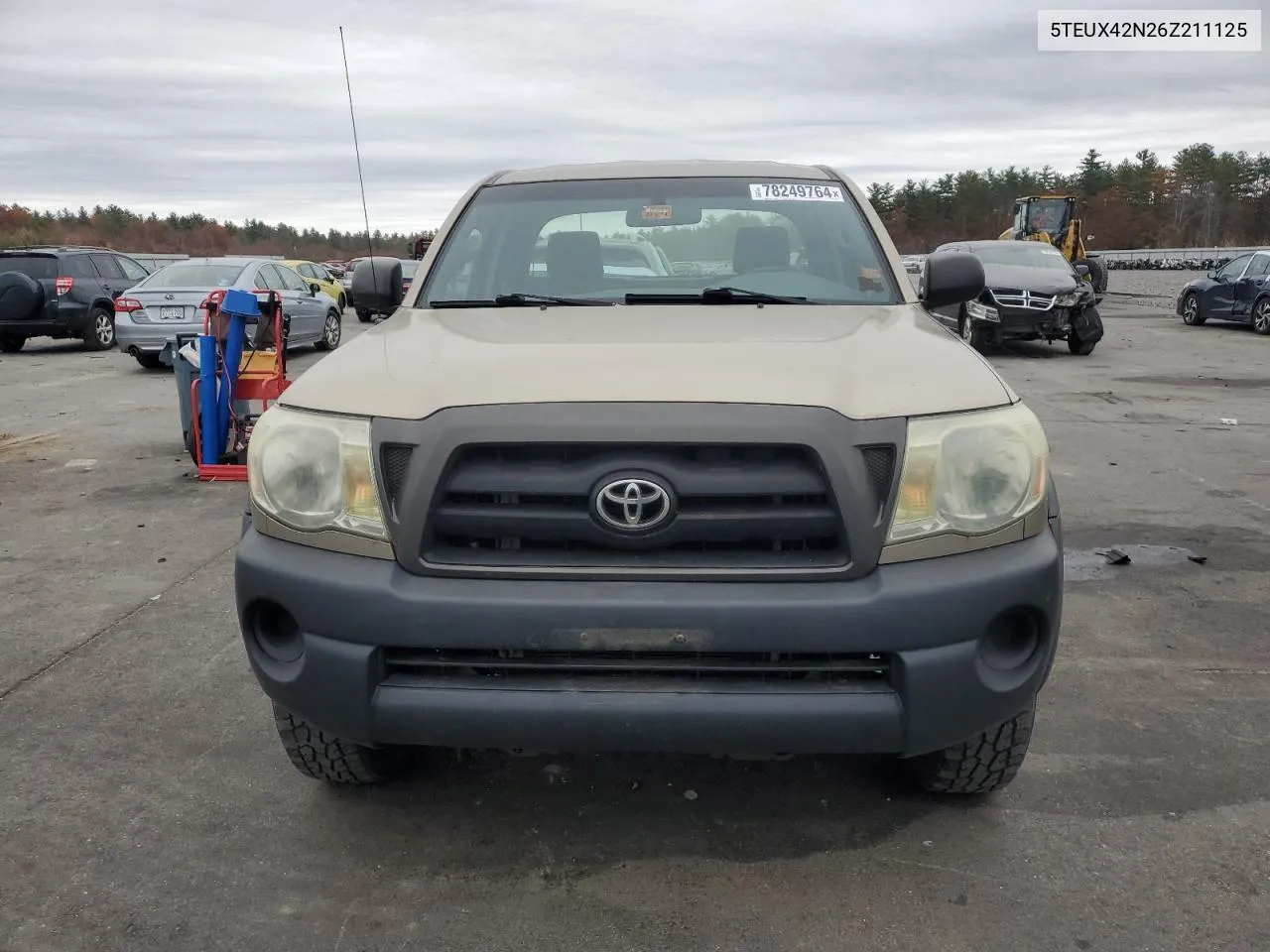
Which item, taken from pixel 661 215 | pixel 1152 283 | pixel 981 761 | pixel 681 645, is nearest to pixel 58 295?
pixel 661 215

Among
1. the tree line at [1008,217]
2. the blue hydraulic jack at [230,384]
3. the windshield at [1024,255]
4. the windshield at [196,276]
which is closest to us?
the blue hydraulic jack at [230,384]

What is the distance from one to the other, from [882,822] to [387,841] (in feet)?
4.28

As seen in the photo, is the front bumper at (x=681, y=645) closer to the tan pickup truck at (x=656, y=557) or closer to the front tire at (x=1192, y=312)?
the tan pickup truck at (x=656, y=557)

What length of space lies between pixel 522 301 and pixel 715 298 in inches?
24.7

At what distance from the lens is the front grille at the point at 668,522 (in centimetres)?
223

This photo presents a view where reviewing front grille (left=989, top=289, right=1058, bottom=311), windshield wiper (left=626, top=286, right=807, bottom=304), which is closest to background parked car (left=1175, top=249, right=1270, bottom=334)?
front grille (left=989, top=289, right=1058, bottom=311)

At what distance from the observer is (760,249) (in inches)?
144

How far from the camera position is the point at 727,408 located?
2.24m

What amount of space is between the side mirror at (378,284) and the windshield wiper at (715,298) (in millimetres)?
1020

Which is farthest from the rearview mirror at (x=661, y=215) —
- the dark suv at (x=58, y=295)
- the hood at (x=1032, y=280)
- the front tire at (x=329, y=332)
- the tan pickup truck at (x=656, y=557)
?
the dark suv at (x=58, y=295)

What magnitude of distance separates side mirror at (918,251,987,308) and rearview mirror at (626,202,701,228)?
86 cm

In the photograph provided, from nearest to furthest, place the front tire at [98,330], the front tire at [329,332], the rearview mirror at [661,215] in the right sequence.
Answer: the rearview mirror at [661,215] < the front tire at [329,332] < the front tire at [98,330]

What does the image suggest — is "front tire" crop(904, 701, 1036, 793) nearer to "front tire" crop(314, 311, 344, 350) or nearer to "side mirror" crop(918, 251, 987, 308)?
"side mirror" crop(918, 251, 987, 308)

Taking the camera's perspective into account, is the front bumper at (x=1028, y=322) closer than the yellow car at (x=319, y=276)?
Yes
